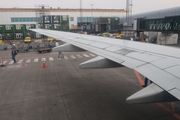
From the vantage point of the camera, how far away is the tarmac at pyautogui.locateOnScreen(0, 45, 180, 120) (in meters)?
7.59

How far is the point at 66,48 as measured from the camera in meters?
11.3

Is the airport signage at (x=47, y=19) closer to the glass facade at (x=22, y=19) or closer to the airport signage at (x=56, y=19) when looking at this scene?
the airport signage at (x=56, y=19)

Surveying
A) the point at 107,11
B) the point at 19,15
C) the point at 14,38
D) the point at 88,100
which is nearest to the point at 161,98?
Answer: the point at 88,100

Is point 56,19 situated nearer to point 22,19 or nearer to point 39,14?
point 39,14

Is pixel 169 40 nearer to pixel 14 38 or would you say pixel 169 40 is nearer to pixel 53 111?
pixel 53 111

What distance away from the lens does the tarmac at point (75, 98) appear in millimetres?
7590

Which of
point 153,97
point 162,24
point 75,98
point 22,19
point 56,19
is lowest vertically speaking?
point 75,98

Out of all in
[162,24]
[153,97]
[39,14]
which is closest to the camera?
[153,97]

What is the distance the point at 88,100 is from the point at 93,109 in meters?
1.10

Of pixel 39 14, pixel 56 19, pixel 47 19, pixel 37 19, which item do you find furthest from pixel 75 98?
pixel 39 14

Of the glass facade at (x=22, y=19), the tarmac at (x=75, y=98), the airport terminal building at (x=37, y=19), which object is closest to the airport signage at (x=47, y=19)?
the airport terminal building at (x=37, y=19)

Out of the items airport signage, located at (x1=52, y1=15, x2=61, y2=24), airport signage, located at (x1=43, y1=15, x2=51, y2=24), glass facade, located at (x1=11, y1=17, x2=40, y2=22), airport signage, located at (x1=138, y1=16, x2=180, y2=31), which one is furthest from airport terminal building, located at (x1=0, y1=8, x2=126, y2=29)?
airport signage, located at (x1=138, y1=16, x2=180, y2=31)

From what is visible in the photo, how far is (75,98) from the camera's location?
950cm

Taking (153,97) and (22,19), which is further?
(22,19)
